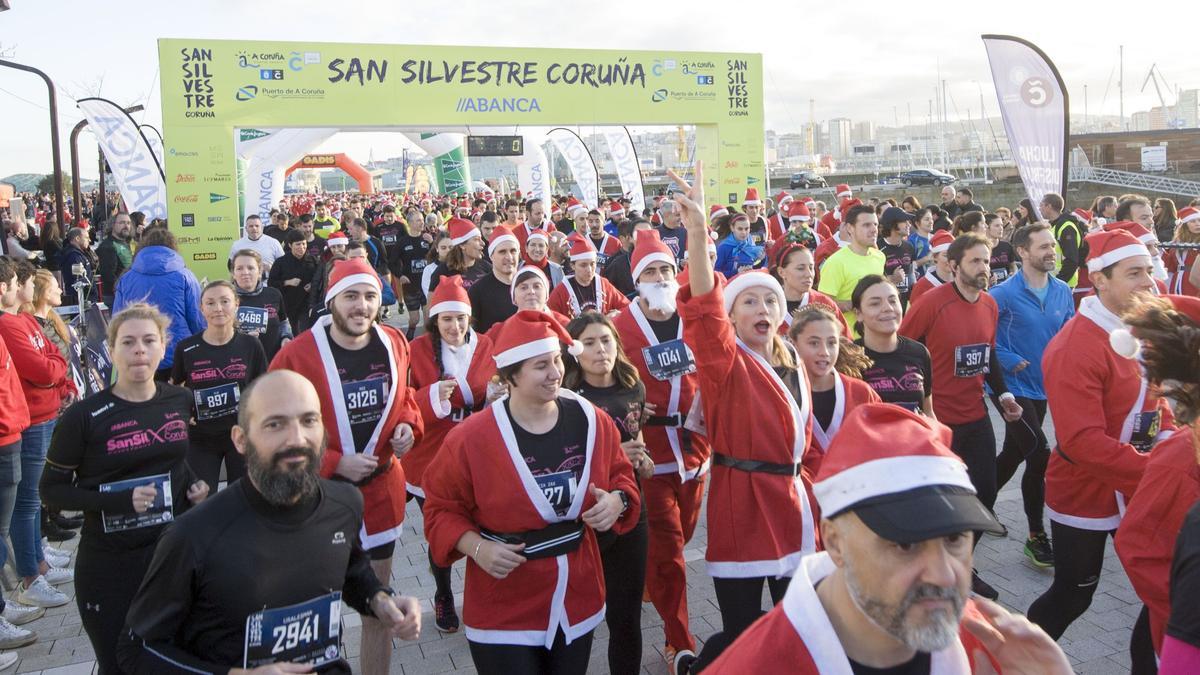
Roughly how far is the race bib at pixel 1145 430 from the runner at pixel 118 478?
4009 millimetres

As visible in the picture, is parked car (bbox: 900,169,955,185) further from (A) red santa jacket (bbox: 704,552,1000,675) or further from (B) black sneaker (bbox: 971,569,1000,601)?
(A) red santa jacket (bbox: 704,552,1000,675)

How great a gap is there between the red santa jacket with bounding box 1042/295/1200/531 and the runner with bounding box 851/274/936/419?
3.28 ft

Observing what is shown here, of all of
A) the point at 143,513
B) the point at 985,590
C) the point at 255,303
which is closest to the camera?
the point at 143,513

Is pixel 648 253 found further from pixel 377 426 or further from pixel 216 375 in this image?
pixel 216 375

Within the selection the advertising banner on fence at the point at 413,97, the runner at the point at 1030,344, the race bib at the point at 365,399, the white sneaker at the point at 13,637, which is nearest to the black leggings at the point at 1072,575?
the runner at the point at 1030,344

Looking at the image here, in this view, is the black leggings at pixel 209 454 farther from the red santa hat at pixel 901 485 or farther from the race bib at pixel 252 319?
the red santa hat at pixel 901 485

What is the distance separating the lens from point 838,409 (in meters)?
3.90

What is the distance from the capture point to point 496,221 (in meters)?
11.6

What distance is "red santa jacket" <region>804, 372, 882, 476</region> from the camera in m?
3.81

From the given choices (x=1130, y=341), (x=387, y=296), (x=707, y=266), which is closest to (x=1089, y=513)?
(x=1130, y=341)

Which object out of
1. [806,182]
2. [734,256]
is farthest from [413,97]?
[806,182]

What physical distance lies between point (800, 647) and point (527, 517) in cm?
168

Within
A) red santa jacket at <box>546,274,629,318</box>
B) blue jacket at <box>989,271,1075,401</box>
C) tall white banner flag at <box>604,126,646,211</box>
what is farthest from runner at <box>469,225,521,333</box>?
tall white banner flag at <box>604,126,646,211</box>

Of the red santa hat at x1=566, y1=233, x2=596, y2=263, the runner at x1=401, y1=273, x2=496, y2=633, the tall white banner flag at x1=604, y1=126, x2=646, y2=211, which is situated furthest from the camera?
the tall white banner flag at x1=604, y1=126, x2=646, y2=211
